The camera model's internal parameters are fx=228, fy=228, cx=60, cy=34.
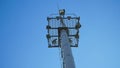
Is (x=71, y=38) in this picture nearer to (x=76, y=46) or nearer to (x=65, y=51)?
(x=76, y=46)

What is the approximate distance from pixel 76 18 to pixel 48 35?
120 inches

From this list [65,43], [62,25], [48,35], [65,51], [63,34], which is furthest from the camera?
[48,35]

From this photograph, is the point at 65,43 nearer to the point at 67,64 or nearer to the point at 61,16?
the point at 67,64

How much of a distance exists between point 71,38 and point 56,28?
7.38 feet

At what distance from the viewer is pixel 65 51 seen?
13.9 m

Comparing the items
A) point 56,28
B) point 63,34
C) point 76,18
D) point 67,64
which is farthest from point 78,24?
point 67,64

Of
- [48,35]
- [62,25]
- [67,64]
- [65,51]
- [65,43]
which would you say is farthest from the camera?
[48,35]

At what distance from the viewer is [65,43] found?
49.0 feet

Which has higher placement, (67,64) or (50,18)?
(50,18)

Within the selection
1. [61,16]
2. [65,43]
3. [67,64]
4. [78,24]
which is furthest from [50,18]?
[67,64]

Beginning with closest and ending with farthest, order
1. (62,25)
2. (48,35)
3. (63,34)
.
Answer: (63,34) < (62,25) < (48,35)

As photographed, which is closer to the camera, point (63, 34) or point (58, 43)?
point (63, 34)

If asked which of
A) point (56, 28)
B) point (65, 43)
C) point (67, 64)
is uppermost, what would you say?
point (56, 28)

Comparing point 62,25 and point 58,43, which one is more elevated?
point 62,25
